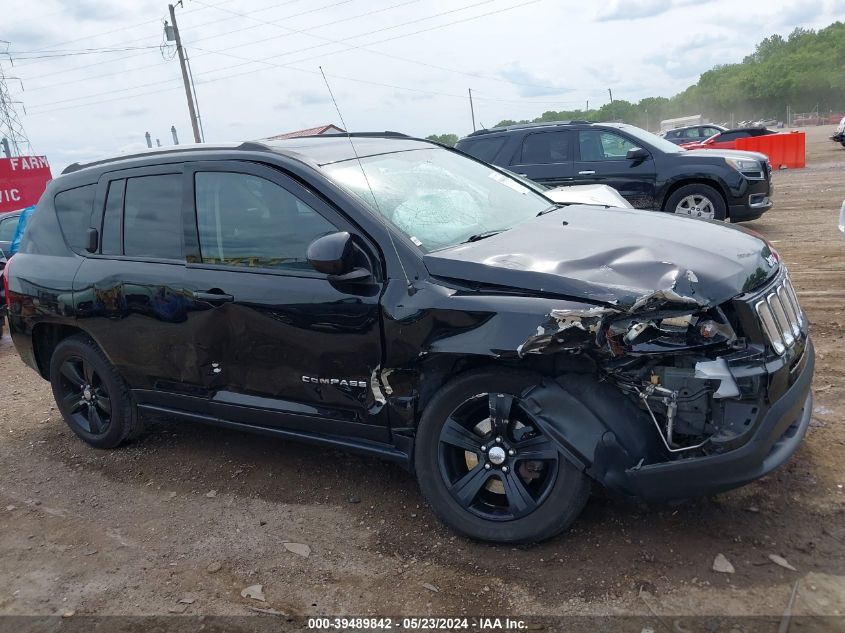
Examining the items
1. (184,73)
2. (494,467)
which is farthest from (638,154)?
(184,73)

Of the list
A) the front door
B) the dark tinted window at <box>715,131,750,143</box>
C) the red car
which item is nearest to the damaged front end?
the front door

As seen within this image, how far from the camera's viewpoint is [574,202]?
4781 millimetres

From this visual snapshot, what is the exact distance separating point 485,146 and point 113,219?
7.60 m

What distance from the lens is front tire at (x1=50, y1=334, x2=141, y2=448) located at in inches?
185

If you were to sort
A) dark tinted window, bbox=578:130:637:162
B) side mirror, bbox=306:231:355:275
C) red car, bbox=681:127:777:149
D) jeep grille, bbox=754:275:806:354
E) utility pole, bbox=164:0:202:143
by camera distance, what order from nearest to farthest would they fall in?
jeep grille, bbox=754:275:806:354, side mirror, bbox=306:231:355:275, dark tinted window, bbox=578:130:637:162, red car, bbox=681:127:777:149, utility pole, bbox=164:0:202:143

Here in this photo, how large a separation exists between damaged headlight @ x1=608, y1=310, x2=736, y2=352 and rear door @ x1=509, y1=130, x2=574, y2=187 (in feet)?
26.9

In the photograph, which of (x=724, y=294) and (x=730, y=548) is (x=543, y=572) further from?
(x=724, y=294)

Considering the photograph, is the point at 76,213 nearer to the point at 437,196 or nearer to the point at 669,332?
the point at 437,196

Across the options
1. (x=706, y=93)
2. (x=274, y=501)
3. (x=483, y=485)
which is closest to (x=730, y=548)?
(x=483, y=485)

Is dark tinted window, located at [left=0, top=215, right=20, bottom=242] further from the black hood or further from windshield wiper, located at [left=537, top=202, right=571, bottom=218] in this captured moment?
the black hood

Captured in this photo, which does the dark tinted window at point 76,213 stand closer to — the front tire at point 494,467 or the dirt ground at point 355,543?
the dirt ground at point 355,543

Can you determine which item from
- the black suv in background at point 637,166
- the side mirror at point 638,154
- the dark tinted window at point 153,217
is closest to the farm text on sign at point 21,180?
the black suv in background at point 637,166

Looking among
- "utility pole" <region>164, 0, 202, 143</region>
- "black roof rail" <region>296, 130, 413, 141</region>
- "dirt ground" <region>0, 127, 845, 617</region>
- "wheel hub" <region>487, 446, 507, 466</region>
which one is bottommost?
"dirt ground" <region>0, 127, 845, 617</region>

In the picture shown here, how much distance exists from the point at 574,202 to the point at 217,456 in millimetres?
2820
